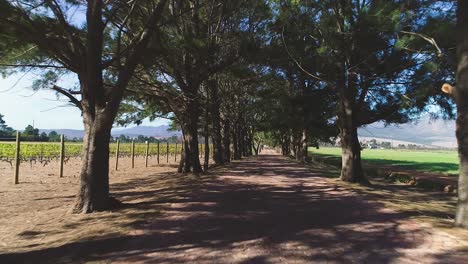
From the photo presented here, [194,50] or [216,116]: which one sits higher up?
[194,50]

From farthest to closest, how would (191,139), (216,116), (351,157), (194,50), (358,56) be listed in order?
(216,116) < (191,139) < (351,157) < (358,56) < (194,50)

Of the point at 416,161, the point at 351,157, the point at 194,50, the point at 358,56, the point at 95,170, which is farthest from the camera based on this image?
the point at 416,161

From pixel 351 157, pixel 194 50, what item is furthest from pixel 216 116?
pixel 194 50

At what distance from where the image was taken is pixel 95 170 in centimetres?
961

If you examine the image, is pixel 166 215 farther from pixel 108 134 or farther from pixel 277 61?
pixel 277 61

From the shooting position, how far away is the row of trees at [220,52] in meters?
10.0

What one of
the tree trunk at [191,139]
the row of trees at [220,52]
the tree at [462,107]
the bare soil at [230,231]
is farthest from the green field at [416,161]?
the tree at [462,107]

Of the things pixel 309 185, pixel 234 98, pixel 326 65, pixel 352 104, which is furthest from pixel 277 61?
pixel 234 98

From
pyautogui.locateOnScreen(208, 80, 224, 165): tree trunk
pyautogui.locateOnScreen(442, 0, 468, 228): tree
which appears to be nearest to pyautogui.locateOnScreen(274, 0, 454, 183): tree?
pyautogui.locateOnScreen(442, 0, 468, 228): tree

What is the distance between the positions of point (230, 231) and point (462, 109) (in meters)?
4.73

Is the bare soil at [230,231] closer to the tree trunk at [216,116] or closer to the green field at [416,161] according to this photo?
the tree trunk at [216,116]

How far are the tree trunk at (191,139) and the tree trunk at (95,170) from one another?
1085 cm

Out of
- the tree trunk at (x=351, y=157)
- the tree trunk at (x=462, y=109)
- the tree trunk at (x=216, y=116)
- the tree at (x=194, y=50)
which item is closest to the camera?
the tree trunk at (x=462, y=109)

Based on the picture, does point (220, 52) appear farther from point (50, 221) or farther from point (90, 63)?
point (50, 221)
